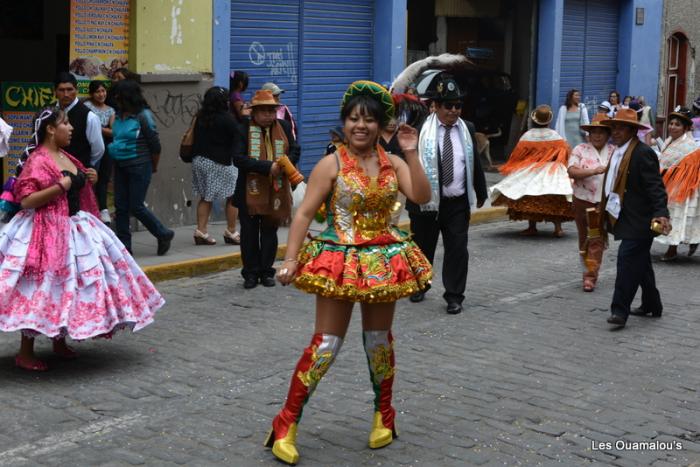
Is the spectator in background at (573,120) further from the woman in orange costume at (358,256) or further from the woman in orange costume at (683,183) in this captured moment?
the woman in orange costume at (358,256)

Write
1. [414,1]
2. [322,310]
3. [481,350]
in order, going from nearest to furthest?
[322,310], [481,350], [414,1]

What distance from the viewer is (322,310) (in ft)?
18.6

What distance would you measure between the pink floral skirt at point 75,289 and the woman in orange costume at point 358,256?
1.83m

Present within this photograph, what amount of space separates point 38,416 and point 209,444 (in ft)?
3.56

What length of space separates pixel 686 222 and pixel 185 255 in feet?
17.0

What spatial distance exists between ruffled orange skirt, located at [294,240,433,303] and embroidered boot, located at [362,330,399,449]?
0.80 feet

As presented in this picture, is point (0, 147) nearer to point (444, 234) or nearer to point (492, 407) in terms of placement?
point (444, 234)

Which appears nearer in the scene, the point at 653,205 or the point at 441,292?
the point at 653,205

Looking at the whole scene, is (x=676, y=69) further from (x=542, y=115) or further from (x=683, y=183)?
(x=683, y=183)

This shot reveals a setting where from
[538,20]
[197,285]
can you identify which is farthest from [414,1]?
[197,285]

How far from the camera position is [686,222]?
1193 centimetres

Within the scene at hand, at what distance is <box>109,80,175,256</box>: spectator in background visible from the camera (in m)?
11.0

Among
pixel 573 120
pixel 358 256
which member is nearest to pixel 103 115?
pixel 358 256

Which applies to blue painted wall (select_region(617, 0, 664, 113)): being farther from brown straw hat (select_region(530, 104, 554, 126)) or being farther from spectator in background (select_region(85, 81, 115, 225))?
spectator in background (select_region(85, 81, 115, 225))
